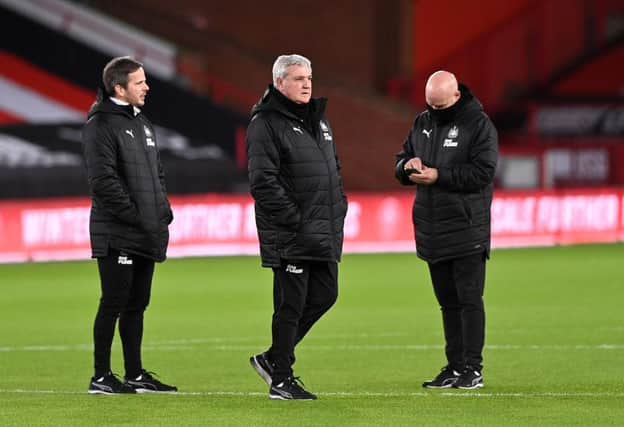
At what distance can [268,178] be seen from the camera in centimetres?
934

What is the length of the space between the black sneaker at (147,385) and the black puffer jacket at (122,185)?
2.69 ft

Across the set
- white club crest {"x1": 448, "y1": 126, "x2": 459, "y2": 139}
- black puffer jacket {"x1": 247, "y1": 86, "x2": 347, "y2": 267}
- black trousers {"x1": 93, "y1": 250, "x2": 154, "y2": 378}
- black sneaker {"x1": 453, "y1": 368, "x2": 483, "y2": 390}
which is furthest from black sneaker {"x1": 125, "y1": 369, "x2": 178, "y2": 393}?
white club crest {"x1": 448, "y1": 126, "x2": 459, "y2": 139}

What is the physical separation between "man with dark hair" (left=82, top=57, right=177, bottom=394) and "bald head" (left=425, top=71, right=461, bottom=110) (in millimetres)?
1866

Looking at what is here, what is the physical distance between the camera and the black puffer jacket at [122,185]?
984 centimetres

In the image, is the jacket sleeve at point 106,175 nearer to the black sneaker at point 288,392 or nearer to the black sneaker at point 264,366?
the black sneaker at point 264,366

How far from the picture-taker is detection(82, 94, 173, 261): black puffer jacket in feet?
32.3

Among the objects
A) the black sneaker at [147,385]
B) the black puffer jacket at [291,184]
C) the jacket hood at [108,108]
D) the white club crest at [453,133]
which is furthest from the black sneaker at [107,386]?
the white club crest at [453,133]

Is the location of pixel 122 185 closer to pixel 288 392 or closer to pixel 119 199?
pixel 119 199

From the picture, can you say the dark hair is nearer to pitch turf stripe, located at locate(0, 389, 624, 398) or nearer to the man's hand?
the man's hand

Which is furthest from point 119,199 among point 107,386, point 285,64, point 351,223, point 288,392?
point 351,223

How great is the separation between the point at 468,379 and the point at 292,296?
1410 millimetres

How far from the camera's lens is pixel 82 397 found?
32.8ft

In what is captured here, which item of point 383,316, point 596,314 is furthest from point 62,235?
point 596,314

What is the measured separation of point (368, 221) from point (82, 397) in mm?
16953
